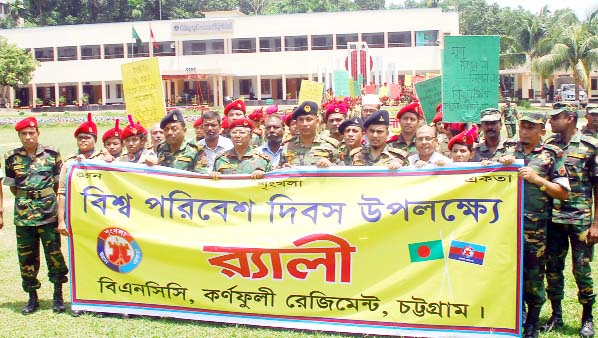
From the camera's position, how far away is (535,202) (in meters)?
4.77

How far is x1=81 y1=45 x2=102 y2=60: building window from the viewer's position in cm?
5609

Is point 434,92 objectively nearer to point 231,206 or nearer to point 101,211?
point 231,206

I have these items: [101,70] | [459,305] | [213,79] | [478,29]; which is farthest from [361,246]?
[478,29]

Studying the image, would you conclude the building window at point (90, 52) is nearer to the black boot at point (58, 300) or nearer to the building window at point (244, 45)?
the building window at point (244, 45)

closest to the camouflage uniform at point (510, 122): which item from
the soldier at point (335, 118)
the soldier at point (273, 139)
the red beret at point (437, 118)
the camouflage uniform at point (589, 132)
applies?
the camouflage uniform at point (589, 132)

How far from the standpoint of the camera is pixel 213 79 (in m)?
52.7

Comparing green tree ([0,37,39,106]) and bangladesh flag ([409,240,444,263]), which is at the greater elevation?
green tree ([0,37,39,106])

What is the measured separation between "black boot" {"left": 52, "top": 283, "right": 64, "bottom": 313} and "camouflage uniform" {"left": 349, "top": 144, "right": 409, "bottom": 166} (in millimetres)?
2882

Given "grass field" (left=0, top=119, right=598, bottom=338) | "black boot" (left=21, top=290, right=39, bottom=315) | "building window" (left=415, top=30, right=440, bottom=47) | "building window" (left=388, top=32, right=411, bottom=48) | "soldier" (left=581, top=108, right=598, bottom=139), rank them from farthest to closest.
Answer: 1. "building window" (left=388, top=32, right=411, bottom=48)
2. "building window" (left=415, top=30, right=440, bottom=47)
3. "soldier" (left=581, top=108, right=598, bottom=139)
4. "black boot" (left=21, top=290, right=39, bottom=315)
5. "grass field" (left=0, top=119, right=598, bottom=338)

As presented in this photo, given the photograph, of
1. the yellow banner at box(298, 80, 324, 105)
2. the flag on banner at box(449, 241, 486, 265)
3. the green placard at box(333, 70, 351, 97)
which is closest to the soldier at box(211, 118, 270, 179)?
the flag on banner at box(449, 241, 486, 265)

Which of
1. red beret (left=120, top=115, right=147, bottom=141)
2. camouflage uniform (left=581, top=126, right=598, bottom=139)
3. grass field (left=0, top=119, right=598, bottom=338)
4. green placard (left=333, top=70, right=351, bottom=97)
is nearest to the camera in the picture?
grass field (left=0, top=119, right=598, bottom=338)

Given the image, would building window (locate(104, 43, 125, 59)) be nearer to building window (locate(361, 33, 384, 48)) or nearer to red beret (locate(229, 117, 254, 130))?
building window (locate(361, 33, 384, 48))

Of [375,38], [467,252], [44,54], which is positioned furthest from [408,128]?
[44,54]

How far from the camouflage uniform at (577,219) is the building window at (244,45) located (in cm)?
4988
